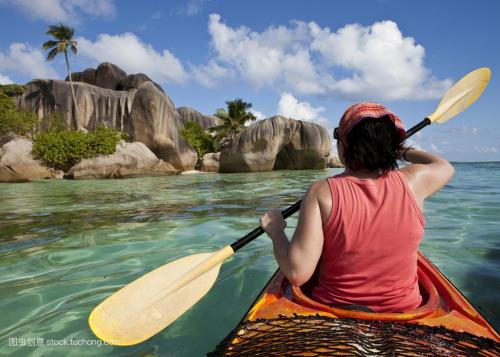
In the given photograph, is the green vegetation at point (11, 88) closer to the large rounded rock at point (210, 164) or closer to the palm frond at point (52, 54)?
the palm frond at point (52, 54)

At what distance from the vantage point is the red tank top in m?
1.49

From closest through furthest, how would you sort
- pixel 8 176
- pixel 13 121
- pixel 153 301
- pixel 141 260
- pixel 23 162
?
1. pixel 153 301
2. pixel 141 260
3. pixel 8 176
4. pixel 23 162
5. pixel 13 121

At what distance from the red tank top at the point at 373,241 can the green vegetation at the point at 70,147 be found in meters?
20.3

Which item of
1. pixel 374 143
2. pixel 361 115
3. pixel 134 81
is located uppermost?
pixel 134 81

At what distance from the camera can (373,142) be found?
151cm

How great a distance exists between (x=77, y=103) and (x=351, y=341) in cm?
3175

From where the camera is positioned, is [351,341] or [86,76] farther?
[86,76]

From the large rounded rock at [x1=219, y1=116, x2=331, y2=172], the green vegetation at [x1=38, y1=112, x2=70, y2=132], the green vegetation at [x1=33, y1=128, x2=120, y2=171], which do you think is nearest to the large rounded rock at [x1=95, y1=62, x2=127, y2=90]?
the green vegetation at [x1=38, y1=112, x2=70, y2=132]

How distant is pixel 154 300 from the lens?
6.99 feet

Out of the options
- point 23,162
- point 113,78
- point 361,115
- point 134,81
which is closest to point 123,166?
point 23,162

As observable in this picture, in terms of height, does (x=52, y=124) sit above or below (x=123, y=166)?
above

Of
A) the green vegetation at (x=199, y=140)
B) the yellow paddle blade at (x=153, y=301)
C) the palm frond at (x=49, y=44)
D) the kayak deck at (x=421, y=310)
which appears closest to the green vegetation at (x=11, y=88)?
the palm frond at (x=49, y=44)

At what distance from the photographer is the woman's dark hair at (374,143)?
4.91 ft

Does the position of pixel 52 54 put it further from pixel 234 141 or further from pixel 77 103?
pixel 234 141
